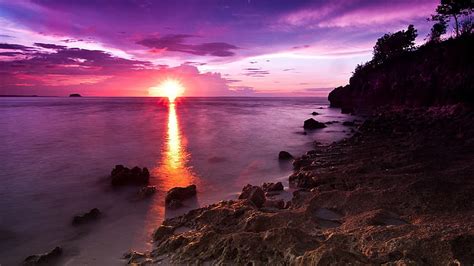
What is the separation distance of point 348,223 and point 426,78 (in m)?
36.6

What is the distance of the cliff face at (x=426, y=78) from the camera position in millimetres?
28344

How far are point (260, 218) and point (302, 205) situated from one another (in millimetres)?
1494

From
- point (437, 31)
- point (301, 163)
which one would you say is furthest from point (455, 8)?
point (301, 163)

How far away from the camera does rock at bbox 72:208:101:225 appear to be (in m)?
8.55

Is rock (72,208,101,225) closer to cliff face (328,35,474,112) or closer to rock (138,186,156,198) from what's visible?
rock (138,186,156,198)

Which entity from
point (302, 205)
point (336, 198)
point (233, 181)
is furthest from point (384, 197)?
point (233, 181)

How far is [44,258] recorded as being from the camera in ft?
21.8

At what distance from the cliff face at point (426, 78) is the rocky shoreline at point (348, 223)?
20.9 m

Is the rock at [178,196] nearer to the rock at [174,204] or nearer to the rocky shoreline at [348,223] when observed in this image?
the rock at [174,204]

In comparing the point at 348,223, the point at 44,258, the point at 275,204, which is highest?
the point at 348,223

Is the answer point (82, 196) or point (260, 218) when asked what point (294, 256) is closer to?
point (260, 218)

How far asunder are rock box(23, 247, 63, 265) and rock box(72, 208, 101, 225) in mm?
1704

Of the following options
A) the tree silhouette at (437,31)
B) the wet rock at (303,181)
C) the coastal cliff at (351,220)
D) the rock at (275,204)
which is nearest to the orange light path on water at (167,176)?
the coastal cliff at (351,220)

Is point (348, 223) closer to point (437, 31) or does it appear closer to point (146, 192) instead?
point (146, 192)
